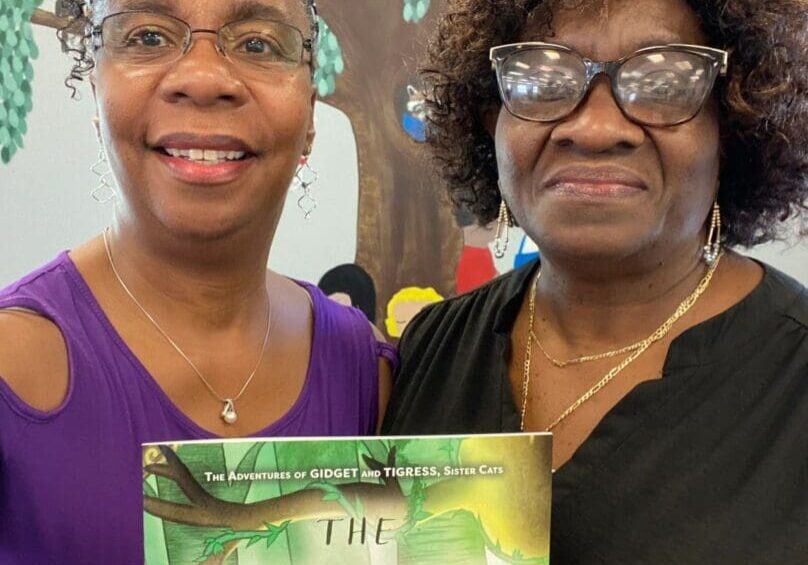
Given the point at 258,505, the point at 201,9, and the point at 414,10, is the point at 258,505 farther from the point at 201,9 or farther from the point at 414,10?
the point at 414,10

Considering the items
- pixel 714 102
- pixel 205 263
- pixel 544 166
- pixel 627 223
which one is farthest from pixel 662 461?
pixel 205 263

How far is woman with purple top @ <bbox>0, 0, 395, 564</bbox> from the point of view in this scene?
1023 millimetres

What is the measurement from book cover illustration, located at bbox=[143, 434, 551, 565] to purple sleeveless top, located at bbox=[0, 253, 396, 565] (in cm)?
23

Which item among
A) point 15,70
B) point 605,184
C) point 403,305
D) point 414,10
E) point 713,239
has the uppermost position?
point 414,10

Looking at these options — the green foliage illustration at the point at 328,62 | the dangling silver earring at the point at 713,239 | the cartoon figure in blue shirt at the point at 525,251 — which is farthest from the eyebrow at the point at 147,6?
the cartoon figure in blue shirt at the point at 525,251

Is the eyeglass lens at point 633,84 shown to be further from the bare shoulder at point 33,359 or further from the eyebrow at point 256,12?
the bare shoulder at point 33,359

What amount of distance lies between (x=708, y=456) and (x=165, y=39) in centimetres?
95

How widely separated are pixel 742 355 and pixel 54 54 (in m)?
2.16

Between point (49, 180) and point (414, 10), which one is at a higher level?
point (414, 10)

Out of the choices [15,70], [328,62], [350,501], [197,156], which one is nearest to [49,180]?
[15,70]

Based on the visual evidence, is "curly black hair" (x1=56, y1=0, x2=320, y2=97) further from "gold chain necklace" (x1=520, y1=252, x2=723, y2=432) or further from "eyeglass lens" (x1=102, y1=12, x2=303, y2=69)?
"gold chain necklace" (x1=520, y1=252, x2=723, y2=432)

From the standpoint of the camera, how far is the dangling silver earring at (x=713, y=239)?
1288 millimetres

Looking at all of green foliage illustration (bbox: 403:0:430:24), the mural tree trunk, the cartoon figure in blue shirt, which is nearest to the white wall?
the mural tree trunk

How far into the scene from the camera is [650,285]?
4.09ft
